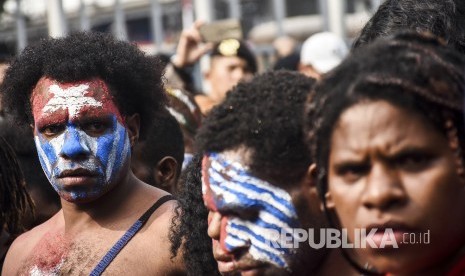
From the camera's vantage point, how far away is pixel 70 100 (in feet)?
14.1

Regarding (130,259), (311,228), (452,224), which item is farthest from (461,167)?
(130,259)

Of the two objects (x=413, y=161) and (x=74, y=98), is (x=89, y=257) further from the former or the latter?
(x=413, y=161)

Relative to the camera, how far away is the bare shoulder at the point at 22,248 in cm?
448

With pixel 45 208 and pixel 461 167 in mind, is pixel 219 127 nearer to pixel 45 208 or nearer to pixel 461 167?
pixel 461 167

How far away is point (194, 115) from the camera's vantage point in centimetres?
611

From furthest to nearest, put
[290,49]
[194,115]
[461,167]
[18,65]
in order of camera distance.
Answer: [290,49]
[194,115]
[18,65]
[461,167]

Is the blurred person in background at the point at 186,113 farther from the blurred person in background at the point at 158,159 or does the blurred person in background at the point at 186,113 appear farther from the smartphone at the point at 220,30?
the smartphone at the point at 220,30

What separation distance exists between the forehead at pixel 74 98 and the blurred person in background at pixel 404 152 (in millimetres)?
1776

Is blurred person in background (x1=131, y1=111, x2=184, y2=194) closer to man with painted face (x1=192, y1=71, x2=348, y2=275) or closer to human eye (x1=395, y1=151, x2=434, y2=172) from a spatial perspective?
man with painted face (x1=192, y1=71, x2=348, y2=275)

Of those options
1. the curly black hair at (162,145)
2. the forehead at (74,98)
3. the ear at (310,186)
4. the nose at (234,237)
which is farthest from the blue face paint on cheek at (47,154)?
the ear at (310,186)

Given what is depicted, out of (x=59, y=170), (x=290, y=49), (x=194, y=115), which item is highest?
(x=59, y=170)

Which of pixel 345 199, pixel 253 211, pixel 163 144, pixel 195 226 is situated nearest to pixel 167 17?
pixel 163 144

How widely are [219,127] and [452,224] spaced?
2.52ft

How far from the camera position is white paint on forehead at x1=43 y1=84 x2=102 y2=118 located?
4293mm
